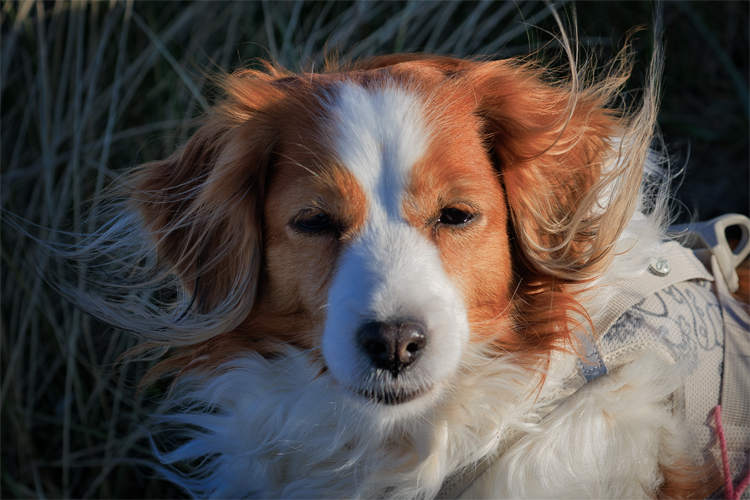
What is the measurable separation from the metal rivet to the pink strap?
430 millimetres

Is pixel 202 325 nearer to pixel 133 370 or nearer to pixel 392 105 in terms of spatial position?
pixel 392 105

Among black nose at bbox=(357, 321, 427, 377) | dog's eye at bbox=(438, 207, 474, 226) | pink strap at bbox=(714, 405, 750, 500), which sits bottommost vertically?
pink strap at bbox=(714, 405, 750, 500)

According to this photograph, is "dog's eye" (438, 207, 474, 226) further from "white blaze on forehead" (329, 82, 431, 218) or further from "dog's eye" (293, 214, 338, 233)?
"dog's eye" (293, 214, 338, 233)

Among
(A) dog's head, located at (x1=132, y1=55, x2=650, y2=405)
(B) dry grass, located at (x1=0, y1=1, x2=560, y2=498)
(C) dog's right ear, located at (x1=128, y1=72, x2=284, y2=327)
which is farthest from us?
(B) dry grass, located at (x1=0, y1=1, x2=560, y2=498)

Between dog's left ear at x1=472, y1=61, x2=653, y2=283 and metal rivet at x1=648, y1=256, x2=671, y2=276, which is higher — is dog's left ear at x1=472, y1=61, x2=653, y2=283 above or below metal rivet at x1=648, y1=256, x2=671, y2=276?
above

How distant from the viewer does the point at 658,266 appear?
6.10 feet

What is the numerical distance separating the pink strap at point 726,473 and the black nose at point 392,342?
98cm

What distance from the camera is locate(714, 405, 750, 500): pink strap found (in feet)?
5.67

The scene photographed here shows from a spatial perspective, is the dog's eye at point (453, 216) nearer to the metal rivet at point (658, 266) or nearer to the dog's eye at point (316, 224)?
the dog's eye at point (316, 224)

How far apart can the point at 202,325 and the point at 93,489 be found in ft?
6.37

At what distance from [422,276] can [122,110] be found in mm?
2726

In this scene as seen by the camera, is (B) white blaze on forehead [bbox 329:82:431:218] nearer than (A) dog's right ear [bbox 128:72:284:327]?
Yes

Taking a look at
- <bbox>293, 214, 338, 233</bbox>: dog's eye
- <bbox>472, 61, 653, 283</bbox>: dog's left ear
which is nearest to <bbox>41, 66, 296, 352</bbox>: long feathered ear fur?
<bbox>293, 214, 338, 233</bbox>: dog's eye

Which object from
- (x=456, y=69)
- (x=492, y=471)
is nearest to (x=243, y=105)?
(x=456, y=69)
